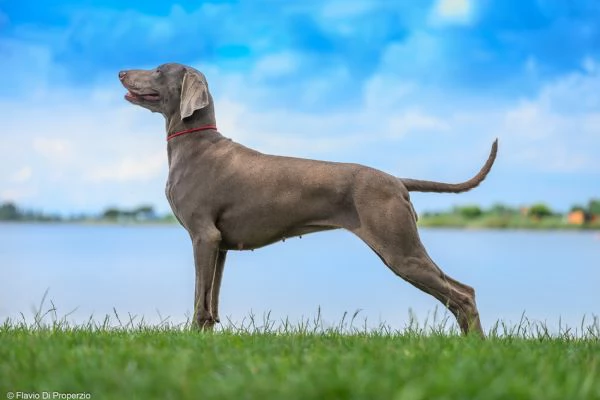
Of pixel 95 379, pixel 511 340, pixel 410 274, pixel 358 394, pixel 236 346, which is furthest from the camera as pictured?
pixel 410 274

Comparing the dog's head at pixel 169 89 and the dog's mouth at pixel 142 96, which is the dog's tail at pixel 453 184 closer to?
the dog's head at pixel 169 89

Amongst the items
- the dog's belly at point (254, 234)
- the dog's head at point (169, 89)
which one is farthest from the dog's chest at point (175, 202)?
the dog's head at point (169, 89)

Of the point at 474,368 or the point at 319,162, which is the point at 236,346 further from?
the point at 319,162

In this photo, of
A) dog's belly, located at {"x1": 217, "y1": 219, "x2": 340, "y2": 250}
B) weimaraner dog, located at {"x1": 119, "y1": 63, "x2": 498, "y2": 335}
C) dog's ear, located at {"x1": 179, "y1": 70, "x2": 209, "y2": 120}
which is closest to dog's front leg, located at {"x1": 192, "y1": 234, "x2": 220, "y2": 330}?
weimaraner dog, located at {"x1": 119, "y1": 63, "x2": 498, "y2": 335}

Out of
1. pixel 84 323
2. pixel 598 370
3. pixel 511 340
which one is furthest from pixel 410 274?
pixel 84 323

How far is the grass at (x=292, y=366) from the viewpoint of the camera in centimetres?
332

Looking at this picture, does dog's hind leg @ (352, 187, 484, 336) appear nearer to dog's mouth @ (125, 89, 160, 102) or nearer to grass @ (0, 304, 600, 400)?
grass @ (0, 304, 600, 400)

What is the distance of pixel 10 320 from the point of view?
6.78 meters

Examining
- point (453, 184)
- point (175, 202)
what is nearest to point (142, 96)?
point (175, 202)

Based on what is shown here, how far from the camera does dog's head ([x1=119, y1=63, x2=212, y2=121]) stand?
702 centimetres

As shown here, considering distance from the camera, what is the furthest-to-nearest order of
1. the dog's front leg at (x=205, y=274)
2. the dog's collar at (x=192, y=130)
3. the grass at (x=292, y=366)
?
the dog's collar at (x=192, y=130), the dog's front leg at (x=205, y=274), the grass at (x=292, y=366)

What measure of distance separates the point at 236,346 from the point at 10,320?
113 inches

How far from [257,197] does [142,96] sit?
155 centimetres

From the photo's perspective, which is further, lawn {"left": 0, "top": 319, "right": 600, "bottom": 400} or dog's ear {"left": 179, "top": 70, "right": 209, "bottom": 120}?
dog's ear {"left": 179, "top": 70, "right": 209, "bottom": 120}
